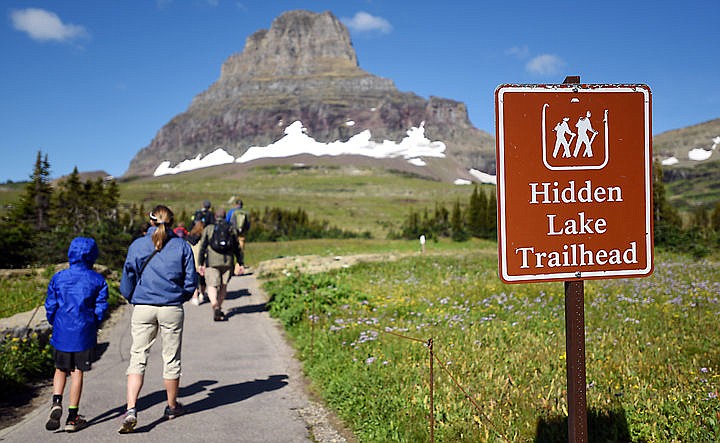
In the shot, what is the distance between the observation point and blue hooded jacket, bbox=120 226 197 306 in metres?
6.51

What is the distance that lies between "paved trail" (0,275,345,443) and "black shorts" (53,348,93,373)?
632 mm

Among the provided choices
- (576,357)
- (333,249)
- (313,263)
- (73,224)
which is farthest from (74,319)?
(333,249)

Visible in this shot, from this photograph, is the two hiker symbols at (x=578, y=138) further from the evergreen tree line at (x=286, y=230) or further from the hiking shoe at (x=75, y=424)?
the evergreen tree line at (x=286, y=230)

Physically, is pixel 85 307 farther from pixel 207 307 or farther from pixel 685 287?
pixel 685 287

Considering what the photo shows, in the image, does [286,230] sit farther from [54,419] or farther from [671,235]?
[54,419]

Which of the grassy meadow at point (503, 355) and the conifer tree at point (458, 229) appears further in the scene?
the conifer tree at point (458, 229)

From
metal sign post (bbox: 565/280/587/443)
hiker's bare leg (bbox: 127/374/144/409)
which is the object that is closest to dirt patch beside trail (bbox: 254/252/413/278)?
hiker's bare leg (bbox: 127/374/144/409)

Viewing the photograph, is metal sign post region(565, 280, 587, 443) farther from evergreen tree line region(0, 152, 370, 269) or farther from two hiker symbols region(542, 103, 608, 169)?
evergreen tree line region(0, 152, 370, 269)

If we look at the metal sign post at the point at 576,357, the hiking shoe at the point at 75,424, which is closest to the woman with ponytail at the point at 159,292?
the hiking shoe at the point at 75,424

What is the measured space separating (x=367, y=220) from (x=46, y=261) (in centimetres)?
6649

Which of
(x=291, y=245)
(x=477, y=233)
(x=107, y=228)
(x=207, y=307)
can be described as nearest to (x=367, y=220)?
(x=477, y=233)

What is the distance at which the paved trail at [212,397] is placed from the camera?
6.08 metres

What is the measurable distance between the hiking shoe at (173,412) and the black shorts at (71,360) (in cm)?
97

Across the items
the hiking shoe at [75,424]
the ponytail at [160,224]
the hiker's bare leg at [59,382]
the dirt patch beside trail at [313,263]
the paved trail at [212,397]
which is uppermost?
the ponytail at [160,224]
